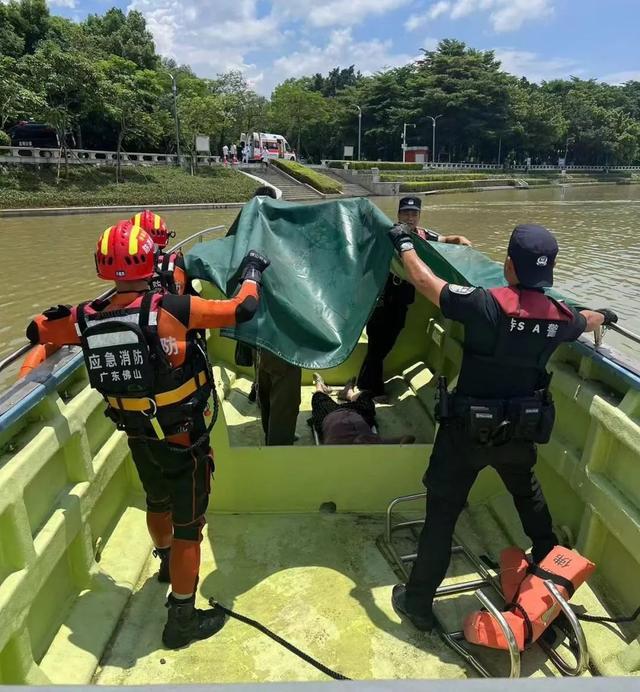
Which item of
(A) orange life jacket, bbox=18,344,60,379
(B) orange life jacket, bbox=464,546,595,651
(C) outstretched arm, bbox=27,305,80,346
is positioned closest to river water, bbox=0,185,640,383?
(A) orange life jacket, bbox=18,344,60,379

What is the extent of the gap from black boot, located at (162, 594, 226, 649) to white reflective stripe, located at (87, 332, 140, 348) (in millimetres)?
1346

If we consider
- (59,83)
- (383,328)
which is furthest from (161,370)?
(59,83)

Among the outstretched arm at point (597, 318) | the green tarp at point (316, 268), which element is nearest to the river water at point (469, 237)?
the green tarp at point (316, 268)

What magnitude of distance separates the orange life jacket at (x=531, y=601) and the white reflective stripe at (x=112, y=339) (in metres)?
2.11

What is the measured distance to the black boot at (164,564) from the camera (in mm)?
3170

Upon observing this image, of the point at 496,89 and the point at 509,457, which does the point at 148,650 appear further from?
the point at 496,89

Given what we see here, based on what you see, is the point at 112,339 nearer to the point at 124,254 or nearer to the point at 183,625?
the point at 124,254

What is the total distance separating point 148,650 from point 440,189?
46.0 metres

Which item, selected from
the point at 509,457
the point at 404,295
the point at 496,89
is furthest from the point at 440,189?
the point at 509,457

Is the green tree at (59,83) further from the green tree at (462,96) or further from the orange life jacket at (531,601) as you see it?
the green tree at (462,96)

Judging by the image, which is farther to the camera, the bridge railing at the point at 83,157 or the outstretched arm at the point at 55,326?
the bridge railing at the point at 83,157

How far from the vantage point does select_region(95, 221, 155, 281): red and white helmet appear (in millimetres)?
2490

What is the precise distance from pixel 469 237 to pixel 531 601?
2076 cm

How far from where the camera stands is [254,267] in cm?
300
